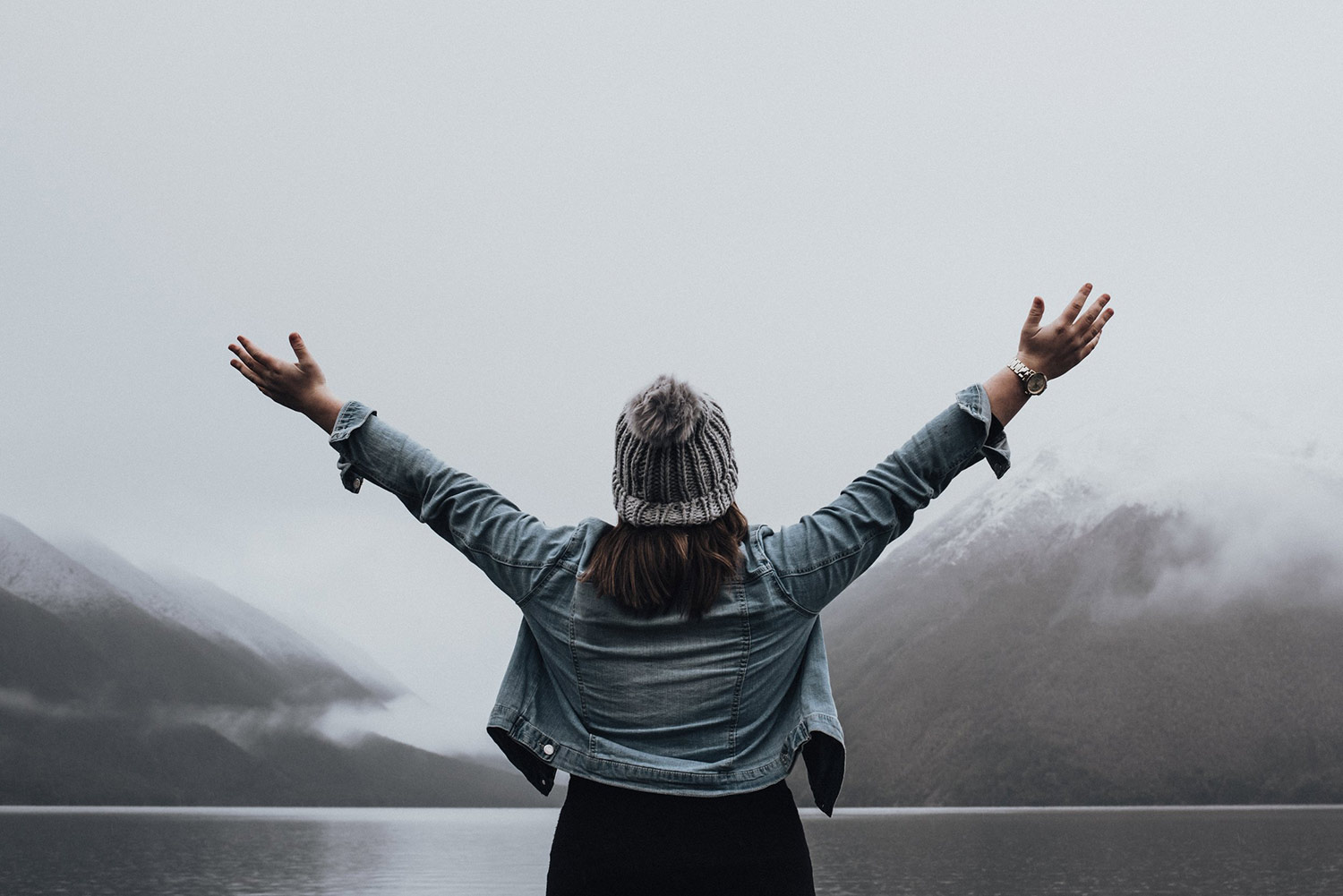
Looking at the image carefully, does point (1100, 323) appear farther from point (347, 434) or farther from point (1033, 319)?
point (347, 434)

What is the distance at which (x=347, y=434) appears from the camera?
3.55 m

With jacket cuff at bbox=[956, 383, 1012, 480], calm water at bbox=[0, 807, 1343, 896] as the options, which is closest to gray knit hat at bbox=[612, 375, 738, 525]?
jacket cuff at bbox=[956, 383, 1012, 480]

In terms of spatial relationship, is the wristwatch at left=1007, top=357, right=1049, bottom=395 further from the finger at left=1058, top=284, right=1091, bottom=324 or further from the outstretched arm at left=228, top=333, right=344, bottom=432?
the outstretched arm at left=228, top=333, right=344, bottom=432

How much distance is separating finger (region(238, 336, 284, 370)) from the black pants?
151 cm

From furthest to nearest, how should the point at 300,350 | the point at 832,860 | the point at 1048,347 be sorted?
the point at 832,860 < the point at 300,350 < the point at 1048,347

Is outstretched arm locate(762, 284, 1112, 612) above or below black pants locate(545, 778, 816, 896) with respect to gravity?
above

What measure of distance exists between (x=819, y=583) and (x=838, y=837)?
518ft

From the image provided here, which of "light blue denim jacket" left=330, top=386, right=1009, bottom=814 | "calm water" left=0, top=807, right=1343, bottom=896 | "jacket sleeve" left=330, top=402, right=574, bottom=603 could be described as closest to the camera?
"light blue denim jacket" left=330, top=386, right=1009, bottom=814

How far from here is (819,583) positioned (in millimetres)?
3281

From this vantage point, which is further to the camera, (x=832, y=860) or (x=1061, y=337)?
(x=832, y=860)

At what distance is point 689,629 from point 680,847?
21.3 inches

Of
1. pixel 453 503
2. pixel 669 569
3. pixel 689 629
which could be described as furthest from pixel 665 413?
pixel 453 503

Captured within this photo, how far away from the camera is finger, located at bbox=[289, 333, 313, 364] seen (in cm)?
358

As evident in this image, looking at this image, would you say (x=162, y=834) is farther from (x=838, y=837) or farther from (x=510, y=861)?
(x=838, y=837)
